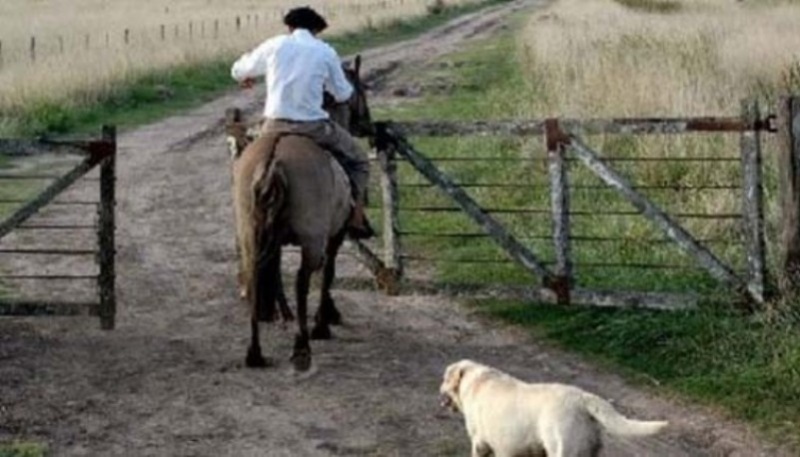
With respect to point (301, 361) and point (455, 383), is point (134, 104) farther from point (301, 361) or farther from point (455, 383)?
point (455, 383)

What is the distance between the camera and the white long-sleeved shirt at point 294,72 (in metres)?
10.9

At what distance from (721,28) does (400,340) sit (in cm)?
1806

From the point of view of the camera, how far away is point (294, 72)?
10.9 m

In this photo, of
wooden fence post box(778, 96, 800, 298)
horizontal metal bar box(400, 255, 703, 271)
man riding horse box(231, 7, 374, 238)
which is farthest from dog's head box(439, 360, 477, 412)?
horizontal metal bar box(400, 255, 703, 271)

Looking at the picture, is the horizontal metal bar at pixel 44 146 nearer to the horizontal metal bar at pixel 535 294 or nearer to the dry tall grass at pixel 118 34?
the horizontal metal bar at pixel 535 294

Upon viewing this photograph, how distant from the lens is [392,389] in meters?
9.98

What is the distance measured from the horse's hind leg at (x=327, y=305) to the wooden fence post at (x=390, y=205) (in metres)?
0.79

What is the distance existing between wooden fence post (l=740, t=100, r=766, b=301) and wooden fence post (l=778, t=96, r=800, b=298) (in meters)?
0.14

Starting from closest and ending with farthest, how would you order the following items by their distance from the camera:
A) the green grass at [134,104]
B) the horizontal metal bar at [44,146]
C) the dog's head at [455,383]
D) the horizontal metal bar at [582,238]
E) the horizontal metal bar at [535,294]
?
1. the dog's head at [455,383]
2. the horizontal metal bar at [535,294]
3. the horizontal metal bar at [44,146]
4. the horizontal metal bar at [582,238]
5. the green grass at [134,104]

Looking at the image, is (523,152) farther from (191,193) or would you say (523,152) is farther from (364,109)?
(364,109)

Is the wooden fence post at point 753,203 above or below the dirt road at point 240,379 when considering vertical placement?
above

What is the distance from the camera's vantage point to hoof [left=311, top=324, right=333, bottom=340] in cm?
1146

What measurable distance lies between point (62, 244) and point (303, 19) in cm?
537

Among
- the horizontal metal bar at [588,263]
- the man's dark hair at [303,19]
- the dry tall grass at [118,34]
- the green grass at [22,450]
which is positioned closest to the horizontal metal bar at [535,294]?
the horizontal metal bar at [588,263]
